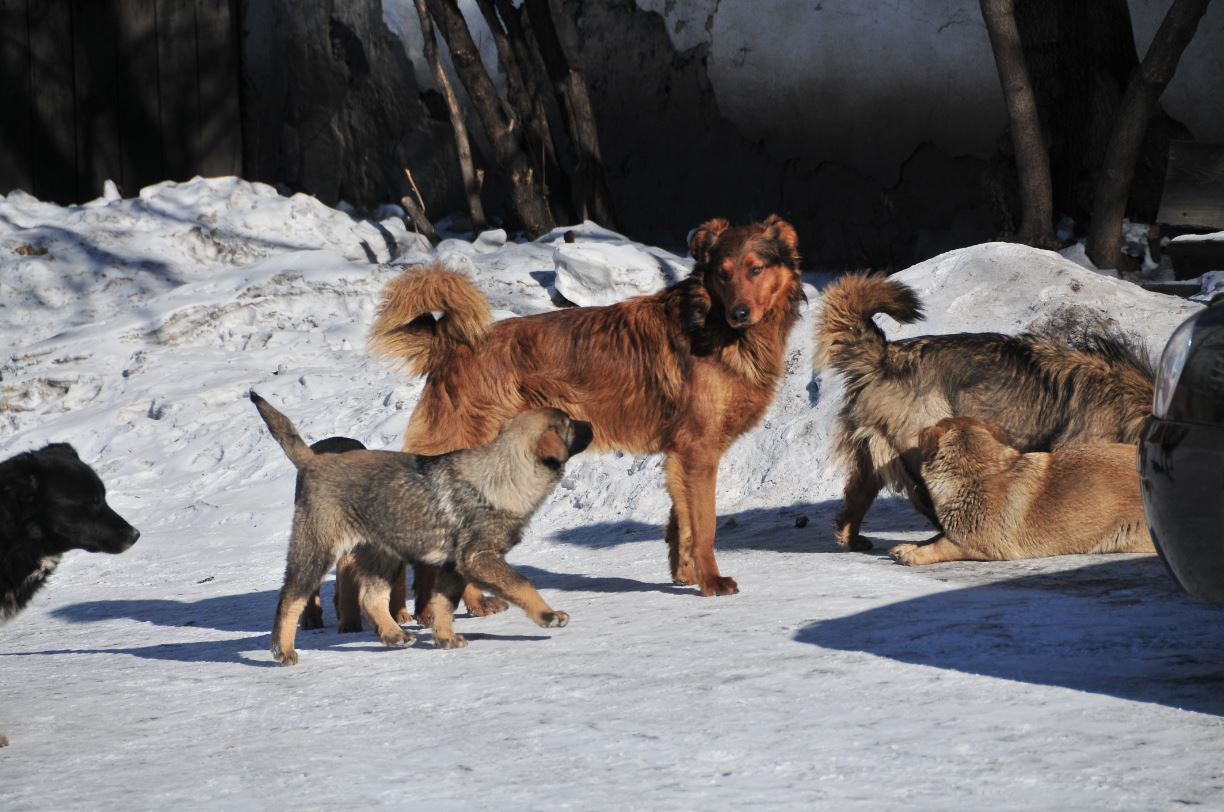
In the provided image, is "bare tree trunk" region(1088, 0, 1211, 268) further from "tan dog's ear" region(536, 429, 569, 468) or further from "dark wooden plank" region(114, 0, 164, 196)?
"dark wooden plank" region(114, 0, 164, 196)

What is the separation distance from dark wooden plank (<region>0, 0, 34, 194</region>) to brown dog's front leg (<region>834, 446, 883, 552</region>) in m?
11.8

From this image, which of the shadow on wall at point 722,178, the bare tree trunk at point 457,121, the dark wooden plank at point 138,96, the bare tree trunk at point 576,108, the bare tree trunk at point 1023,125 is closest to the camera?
the bare tree trunk at point 1023,125

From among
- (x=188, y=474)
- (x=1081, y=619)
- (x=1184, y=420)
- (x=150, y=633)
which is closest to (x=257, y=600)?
(x=150, y=633)

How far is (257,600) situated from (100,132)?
34.5 ft

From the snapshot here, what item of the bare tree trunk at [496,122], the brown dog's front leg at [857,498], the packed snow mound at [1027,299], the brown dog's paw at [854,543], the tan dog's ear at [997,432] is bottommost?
the brown dog's paw at [854,543]

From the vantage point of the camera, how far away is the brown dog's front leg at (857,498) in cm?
730

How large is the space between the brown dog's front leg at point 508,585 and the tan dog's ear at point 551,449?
47cm

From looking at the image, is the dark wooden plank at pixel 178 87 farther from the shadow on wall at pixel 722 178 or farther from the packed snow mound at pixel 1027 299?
the packed snow mound at pixel 1027 299

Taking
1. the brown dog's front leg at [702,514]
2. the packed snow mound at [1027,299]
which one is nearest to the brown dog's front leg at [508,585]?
the brown dog's front leg at [702,514]

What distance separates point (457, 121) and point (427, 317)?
25.5ft

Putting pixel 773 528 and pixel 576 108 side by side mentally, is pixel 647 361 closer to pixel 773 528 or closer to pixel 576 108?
→ pixel 773 528

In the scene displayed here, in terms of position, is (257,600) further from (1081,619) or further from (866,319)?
(1081,619)

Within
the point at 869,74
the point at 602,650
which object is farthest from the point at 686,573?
the point at 869,74

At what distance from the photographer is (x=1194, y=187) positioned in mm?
11164
